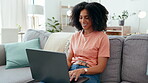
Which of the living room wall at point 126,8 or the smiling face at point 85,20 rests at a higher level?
the living room wall at point 126,8

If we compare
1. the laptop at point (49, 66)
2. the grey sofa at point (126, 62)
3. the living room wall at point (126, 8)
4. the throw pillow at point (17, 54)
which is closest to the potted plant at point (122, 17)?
the living room wall at point (126, 8)

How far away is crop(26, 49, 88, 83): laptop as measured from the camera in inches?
35.2

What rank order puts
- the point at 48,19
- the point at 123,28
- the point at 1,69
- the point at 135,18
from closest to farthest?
1. the point at 1,69
2. the point at 123,28
3. the point at 135,18
4. the point at 48,19

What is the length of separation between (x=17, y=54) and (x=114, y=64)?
3.40 feet

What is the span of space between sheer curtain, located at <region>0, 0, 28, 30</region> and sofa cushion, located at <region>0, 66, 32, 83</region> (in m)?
2.69

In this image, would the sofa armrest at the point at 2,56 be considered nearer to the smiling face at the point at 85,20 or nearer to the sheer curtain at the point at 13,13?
the smiling face at the point at 85,20

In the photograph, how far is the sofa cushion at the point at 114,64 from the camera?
4.14 feet

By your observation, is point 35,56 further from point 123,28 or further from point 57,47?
point 123,28

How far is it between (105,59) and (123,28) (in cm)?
282

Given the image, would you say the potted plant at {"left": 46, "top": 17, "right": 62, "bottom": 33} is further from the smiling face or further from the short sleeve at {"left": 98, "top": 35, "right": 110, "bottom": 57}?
the short sleeve at {"left": 98, "top": 35, "right": 110, "bottom": 57}

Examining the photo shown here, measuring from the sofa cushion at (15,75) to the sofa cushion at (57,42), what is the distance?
333 mm

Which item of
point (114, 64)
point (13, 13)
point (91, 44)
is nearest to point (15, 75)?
point (91, 44)

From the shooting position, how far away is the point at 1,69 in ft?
5.43

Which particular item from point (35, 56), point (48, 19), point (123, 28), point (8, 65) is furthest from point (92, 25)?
point (48, 19)
